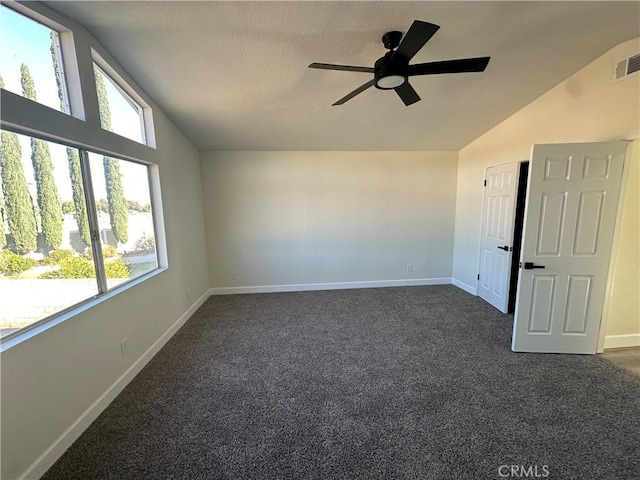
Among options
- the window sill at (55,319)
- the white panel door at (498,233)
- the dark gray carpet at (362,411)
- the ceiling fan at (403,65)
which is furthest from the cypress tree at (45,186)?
the white panel door at (498,233)

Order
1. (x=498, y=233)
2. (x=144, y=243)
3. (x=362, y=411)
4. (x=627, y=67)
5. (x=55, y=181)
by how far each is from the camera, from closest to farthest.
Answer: (x=55, y=181), (x=362, y=411), (x=627, y=67), (x=144, y=243), (x=498, y=233)

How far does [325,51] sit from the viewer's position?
2143 millimetres

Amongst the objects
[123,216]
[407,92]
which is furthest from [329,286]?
[407,92]

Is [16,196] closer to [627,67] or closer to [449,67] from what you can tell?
[449,67]

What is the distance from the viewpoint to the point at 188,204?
3.63m

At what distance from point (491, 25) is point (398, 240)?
10.2 feet

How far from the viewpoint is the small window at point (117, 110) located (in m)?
2.19

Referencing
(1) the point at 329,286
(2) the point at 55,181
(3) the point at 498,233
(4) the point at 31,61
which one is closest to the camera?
(4) the point at 31,61

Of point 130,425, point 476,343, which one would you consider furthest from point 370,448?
point 476,343

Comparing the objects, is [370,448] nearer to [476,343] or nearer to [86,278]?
[476,343]

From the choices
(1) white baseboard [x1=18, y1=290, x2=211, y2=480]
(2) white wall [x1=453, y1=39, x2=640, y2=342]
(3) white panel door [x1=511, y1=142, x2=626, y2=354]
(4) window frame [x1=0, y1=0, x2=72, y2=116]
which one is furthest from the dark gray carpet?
(4) window frame [x1=0, y1=0, x2=72, y2=116]

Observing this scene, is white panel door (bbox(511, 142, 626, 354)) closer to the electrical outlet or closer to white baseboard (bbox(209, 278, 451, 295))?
white baseboard (bbox(209, 278, 451, 295))

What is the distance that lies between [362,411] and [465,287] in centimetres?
334

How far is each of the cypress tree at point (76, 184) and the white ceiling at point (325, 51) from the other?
0.38 meters
